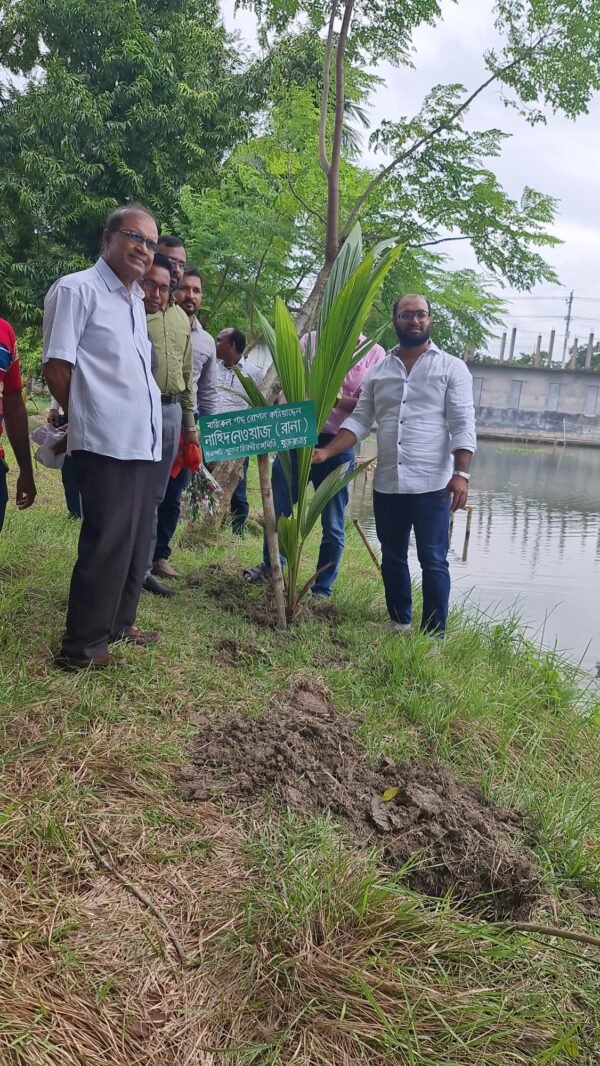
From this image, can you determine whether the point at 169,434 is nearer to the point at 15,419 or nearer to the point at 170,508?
the point at 170,508

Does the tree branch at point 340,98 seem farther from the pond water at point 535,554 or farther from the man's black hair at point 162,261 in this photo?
the pond water at point 535,554

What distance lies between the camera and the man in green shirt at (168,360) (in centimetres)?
359

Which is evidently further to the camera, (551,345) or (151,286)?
(551,345)

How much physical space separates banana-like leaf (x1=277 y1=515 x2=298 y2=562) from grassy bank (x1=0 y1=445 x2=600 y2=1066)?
0.67 meters

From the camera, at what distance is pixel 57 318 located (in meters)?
2.69

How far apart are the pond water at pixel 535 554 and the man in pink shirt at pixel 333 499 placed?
1.26 meters

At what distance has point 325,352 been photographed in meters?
3.59

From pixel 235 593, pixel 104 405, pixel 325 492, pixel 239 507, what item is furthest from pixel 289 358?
pixel 239 507

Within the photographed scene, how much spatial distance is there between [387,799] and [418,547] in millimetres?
1848

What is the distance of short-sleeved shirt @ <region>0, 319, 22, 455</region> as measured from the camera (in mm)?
3119

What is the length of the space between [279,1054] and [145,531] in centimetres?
194

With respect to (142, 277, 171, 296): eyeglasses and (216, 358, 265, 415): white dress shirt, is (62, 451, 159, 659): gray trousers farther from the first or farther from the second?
(216, 358, 265, 415): white dress shirt

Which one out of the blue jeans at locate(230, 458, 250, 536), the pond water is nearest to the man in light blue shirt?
the pond water

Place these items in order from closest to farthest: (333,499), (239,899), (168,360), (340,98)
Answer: (239,899) → (168,360) → (333,499) → (340,98)
